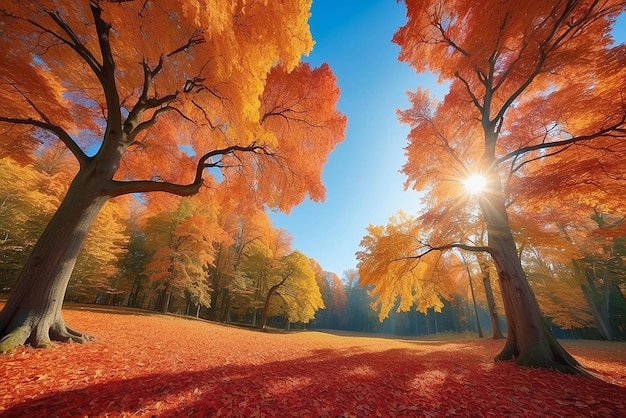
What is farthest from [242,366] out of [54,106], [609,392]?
[54,106]

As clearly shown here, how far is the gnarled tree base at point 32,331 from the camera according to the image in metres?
4.02

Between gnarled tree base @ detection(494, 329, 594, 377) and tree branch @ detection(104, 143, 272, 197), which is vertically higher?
tree branch @ detection(104, 143, 272, 197)

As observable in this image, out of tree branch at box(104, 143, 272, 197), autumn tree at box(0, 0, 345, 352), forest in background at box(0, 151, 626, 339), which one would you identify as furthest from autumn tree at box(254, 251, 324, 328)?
tree branch at box(104, 143, 272, 197)

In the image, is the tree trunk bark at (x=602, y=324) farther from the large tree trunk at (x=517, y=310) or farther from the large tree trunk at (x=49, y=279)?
the large tree trunk at (x=49, y=279)

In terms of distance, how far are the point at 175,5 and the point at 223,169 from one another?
4.53 metres

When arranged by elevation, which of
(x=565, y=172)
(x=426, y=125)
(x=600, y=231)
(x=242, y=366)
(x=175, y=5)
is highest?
(x=426, y=125)

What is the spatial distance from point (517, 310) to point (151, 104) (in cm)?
1146

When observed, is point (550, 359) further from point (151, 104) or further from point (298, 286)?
point (298, 286)

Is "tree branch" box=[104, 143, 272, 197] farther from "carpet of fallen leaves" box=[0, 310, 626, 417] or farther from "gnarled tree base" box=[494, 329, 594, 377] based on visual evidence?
"gnarled tree base" box=[494, 329, 594, 377]

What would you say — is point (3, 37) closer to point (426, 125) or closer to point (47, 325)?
point (47, 325)

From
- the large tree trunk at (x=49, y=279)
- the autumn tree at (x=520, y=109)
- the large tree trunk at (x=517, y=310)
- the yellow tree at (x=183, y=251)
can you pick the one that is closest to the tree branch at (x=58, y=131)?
the large tree trunk at (x=49, y=279)

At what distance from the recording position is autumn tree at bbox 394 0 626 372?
18.7 feet

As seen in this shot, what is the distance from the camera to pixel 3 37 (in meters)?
4.74

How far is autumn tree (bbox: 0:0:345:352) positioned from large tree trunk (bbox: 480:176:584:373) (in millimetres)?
5369
